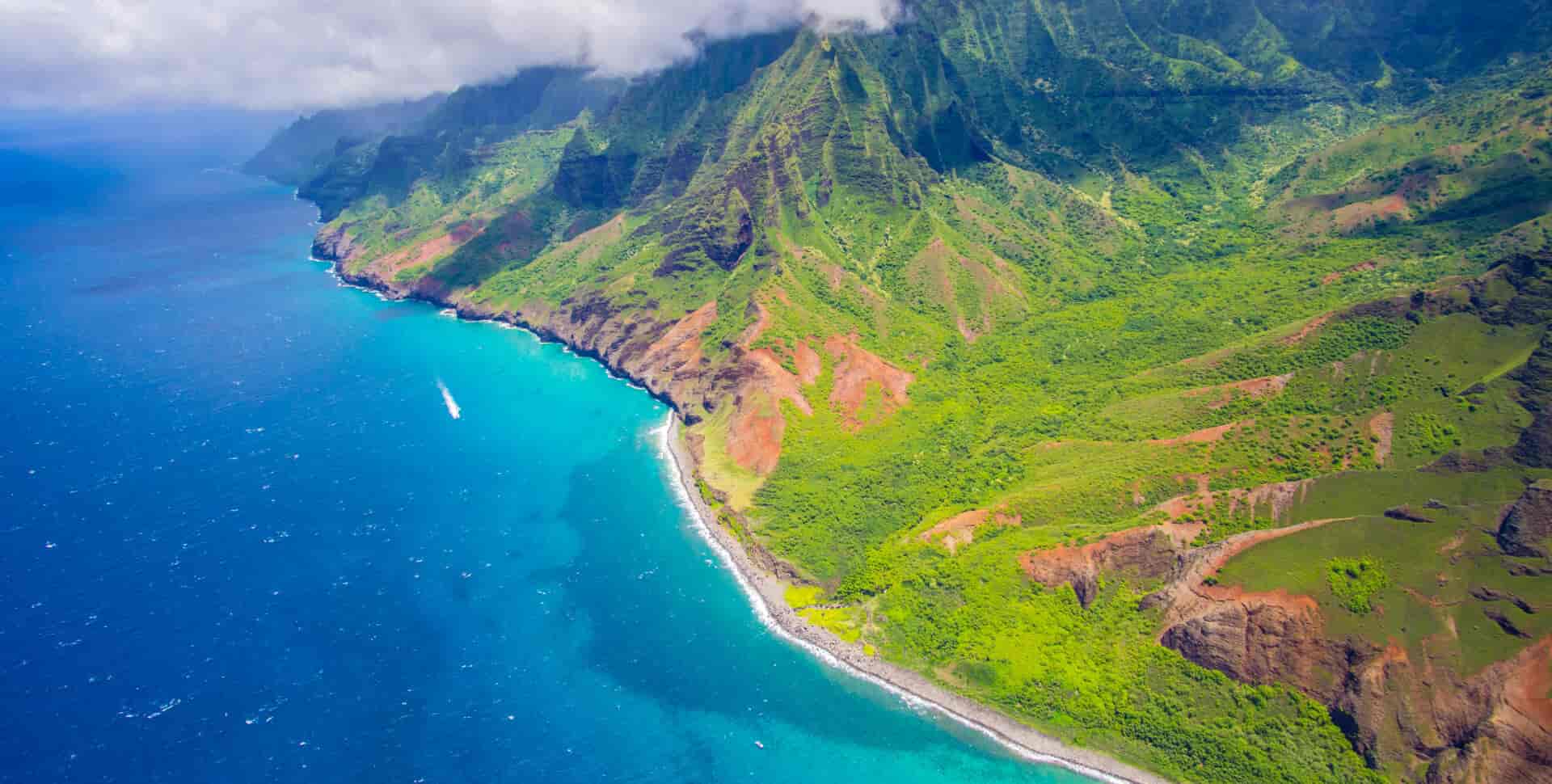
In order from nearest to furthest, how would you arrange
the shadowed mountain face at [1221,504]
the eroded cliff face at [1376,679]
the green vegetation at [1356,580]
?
the eroded cliff face at [1376,679] < the shadowed mountain face at [1221,504] < the green vegetation at [1356,580]

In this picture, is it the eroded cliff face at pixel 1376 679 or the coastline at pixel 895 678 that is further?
the coastline at pixel 895 678

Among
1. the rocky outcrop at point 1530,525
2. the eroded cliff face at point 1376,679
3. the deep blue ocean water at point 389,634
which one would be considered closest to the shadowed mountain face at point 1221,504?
the eroded cliff face at point 1376,679

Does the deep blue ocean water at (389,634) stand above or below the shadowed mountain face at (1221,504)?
below

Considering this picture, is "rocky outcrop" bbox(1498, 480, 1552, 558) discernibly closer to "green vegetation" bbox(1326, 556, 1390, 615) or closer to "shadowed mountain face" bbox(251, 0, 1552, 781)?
"shadowed mountain face" bbox(251, 0, 1552, 781)

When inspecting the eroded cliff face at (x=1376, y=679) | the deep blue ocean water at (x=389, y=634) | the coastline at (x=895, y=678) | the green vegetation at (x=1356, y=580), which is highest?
the green vegetation at (x=1356, y=580)

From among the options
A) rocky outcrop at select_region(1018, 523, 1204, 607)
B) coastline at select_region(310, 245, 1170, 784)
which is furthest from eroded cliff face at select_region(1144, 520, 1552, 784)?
coastline at select_region(310, 245, 1170, 784)

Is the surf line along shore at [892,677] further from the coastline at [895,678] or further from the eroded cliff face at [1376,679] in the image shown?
the eroded cliff face at [1376,679]

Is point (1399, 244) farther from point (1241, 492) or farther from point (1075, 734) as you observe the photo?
point (1075, 734)
